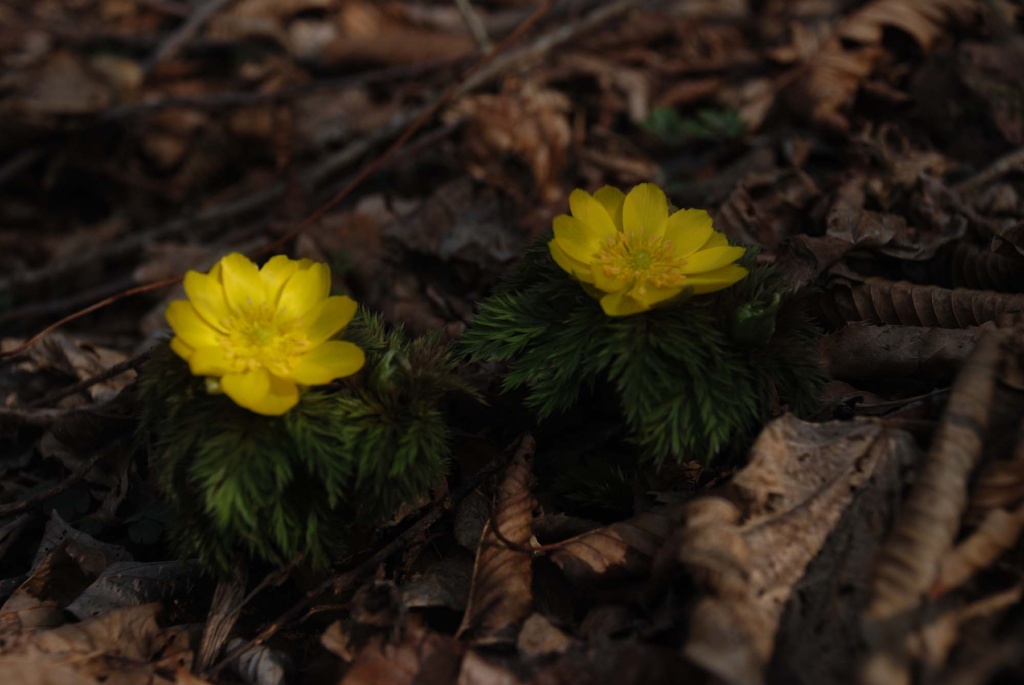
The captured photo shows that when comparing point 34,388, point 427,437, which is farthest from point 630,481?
point 34,388

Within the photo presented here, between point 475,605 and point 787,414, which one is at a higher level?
point 787,414

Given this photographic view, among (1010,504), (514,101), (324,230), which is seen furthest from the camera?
(514,101)

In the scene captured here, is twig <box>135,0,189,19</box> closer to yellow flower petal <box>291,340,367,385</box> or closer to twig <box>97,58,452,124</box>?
twig <box>97,58,452,124</box>

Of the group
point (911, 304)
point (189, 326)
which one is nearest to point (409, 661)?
point (189, 326)

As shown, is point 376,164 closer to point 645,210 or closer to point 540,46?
point 540,46

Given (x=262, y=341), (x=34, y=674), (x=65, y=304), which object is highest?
(x=262, y=341)

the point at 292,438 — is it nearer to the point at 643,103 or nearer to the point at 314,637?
the point at 314,637

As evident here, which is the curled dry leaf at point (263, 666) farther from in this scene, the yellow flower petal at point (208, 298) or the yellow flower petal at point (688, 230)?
the yellow flower petal at point (688, 230)
